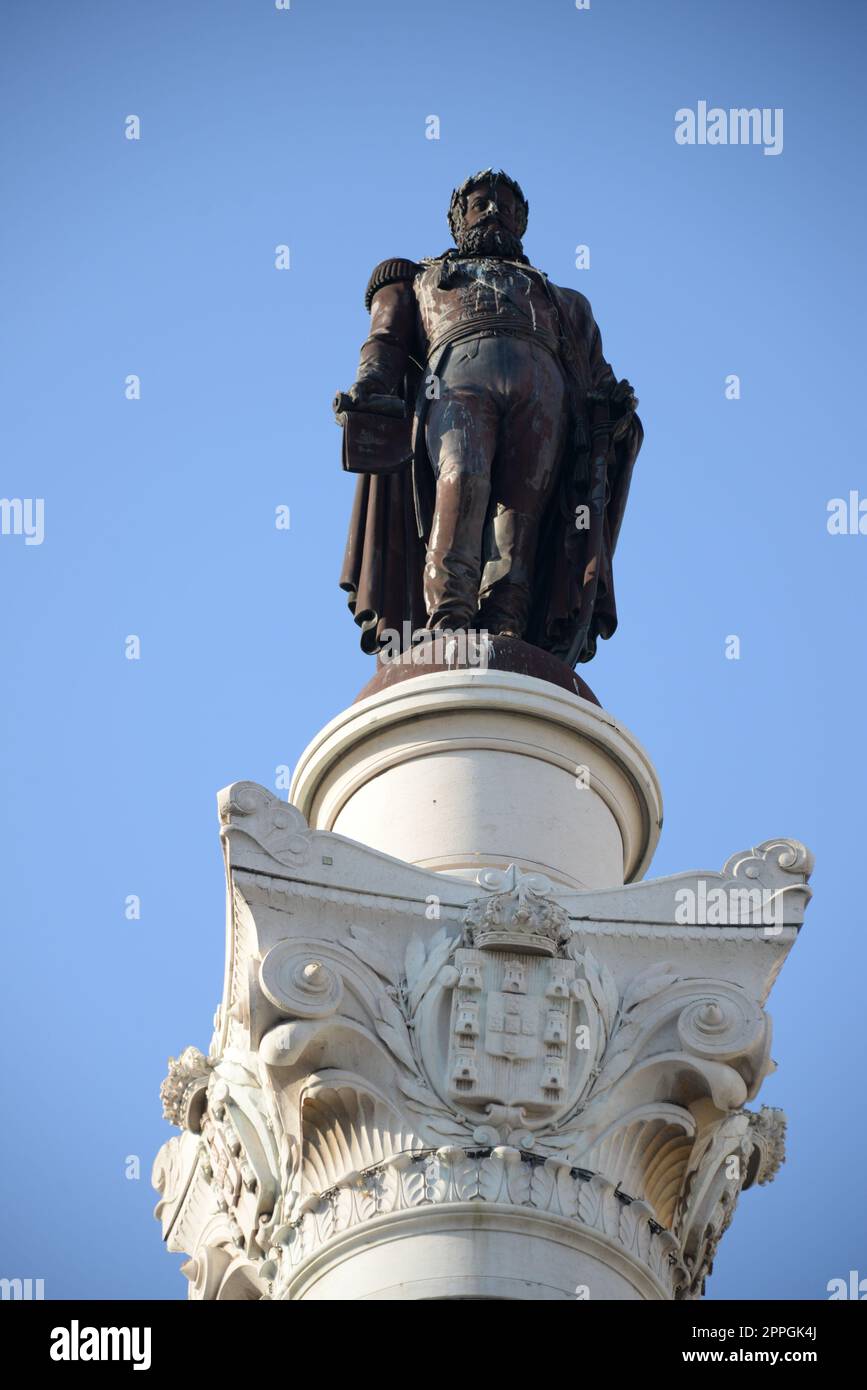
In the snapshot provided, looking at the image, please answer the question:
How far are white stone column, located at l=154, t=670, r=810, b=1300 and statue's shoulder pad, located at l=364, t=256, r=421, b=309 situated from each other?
232 inches

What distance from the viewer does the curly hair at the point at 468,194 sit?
819 inches

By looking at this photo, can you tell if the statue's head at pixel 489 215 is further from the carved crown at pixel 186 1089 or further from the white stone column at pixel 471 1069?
the carved crown at pixel 186 1089

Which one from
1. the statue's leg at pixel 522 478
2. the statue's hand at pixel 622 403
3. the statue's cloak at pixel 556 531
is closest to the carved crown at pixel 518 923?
the statue's leg at pixel 522 478

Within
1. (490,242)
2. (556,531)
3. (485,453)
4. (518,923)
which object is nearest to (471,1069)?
(518,923)

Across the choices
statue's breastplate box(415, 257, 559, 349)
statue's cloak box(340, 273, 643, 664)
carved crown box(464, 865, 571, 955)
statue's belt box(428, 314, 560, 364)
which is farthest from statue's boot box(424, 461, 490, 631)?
carved crown box(464, 865, 571, 955)

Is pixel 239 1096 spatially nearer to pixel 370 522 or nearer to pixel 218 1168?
pixel 218 1168

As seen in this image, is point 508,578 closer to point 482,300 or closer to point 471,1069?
point 482,300

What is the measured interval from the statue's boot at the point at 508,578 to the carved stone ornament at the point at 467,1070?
11.8 ft

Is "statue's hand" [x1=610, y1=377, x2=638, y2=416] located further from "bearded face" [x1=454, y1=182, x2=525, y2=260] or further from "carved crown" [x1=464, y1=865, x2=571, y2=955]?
"carved crown" [x1=464, y1=865, x2=571, y2=955]

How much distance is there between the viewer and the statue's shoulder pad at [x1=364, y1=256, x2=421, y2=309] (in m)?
20.1

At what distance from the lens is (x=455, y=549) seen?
18.6 meters

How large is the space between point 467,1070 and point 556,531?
254 inches
